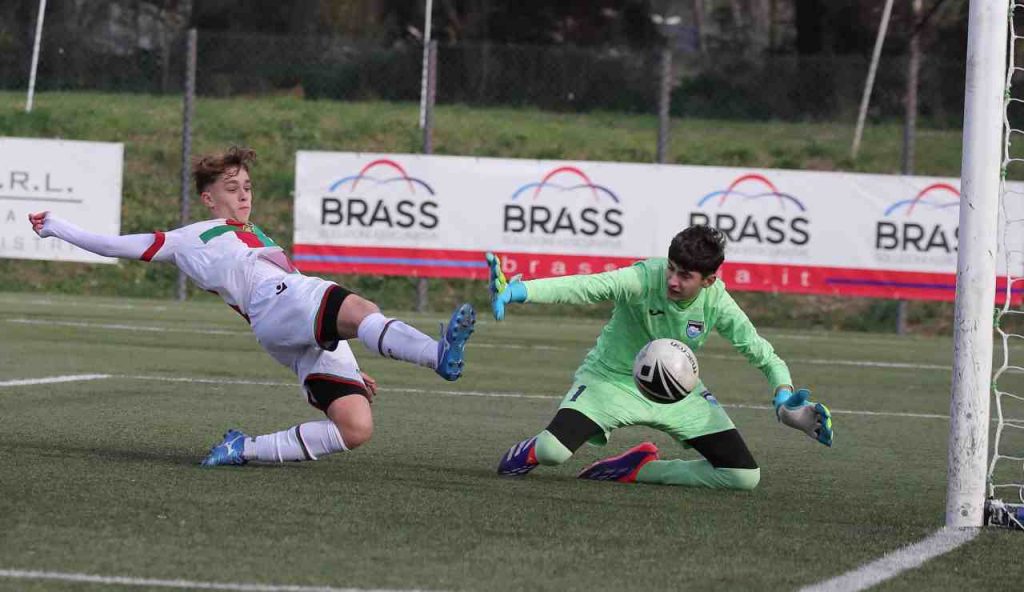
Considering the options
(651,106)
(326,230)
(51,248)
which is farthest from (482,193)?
(651,106)

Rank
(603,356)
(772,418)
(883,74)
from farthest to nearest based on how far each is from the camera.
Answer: (883,74)
(772,418)
(603,356)

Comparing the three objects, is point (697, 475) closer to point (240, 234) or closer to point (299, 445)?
point (299, 445)

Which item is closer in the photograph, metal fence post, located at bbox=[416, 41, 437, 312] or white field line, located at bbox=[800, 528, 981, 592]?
white field line, located at bbox=[800, 528, 981, 592]

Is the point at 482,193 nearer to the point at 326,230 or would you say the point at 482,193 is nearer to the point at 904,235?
the point at 326,230

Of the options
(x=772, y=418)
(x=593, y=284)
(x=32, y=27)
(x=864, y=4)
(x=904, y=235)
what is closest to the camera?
(x=593, y=284)

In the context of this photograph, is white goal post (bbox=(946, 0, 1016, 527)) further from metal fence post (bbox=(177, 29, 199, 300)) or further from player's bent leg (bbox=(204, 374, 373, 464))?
metal fence post (bbox=(177, 29, 199, 300))

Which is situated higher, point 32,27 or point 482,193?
point 32,27

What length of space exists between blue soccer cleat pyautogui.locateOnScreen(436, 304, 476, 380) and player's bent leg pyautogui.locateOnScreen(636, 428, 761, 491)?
1424 millimetres

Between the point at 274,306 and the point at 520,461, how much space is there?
1274 mm

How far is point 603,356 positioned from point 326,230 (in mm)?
10918

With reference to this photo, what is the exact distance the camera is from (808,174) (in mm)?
18125

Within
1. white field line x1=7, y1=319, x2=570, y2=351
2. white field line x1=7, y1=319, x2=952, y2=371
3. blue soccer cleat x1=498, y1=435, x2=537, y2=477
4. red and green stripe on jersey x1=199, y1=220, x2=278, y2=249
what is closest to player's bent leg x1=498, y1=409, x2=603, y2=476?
blue soccer cleat x1=498, y1=435, x2=537, y2=477

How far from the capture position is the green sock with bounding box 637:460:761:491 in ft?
23.8

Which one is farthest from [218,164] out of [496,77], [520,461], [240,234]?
[496,77]
